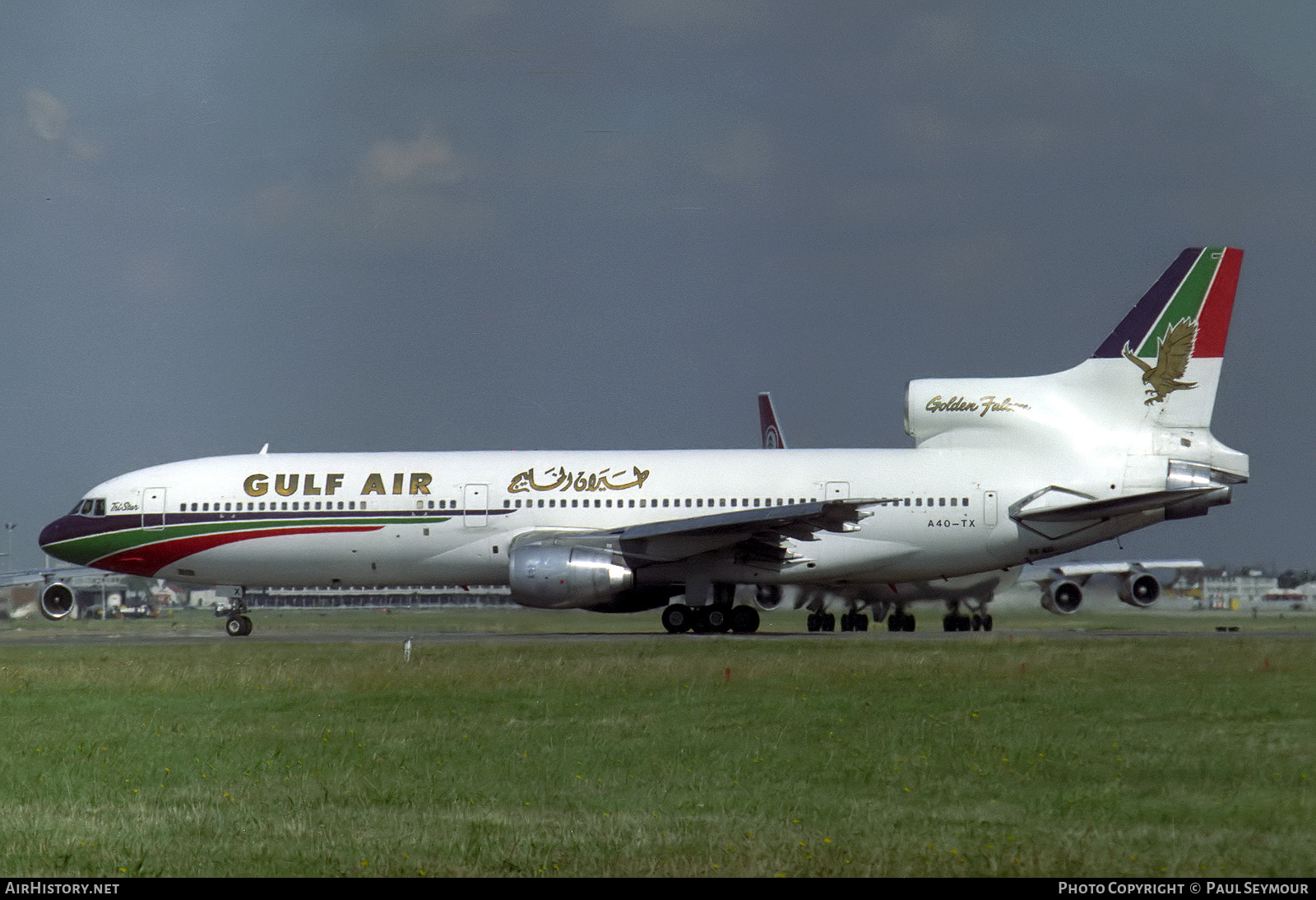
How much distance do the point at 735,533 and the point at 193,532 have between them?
1216 cm

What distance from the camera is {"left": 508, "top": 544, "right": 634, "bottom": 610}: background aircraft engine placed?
28719 millimetres

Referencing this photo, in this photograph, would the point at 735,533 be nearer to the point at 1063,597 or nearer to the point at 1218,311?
the point at 1218,311

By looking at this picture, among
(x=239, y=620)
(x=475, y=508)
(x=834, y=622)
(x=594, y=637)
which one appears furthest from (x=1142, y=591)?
(x=239, y=620)

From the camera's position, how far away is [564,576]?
28.7m

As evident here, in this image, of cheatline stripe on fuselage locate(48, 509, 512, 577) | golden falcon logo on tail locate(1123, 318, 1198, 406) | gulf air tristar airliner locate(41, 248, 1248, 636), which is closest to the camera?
gulf air tristar airliner locate(41, 248, 1248, 636)

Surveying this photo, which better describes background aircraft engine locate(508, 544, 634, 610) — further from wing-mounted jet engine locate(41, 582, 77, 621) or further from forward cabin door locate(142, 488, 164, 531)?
wing-mounted jet engine locate(41, 582, 77, 621)

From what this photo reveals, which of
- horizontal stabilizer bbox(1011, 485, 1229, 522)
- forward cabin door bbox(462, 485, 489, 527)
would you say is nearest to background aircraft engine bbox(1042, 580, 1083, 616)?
horizontal stabilizer bbox(1011, 485, 1229, 522)

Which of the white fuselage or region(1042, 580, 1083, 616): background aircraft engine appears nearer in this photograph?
the white fuselage

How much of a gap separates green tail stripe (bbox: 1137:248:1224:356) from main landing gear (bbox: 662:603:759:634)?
32.8ft

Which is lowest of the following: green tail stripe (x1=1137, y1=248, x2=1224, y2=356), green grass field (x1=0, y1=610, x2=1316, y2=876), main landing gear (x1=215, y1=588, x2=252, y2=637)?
green grass field (x1=0, y1=610, x2=1316, y2=876)

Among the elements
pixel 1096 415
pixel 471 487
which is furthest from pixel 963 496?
pixel 471 487

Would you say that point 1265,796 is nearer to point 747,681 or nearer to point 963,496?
point 747,681

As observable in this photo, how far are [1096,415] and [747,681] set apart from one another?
15538 millimetres

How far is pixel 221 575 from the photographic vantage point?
108 ft
